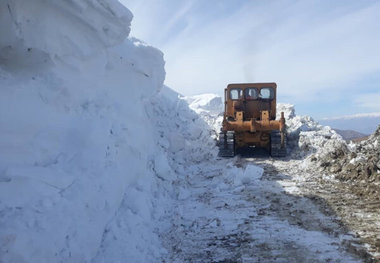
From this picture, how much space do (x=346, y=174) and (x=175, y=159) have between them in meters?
4.84

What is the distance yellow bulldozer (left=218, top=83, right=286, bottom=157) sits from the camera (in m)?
11.4

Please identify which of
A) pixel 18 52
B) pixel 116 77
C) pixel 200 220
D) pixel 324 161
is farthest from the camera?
pixel 324 161

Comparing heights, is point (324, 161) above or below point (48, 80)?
below

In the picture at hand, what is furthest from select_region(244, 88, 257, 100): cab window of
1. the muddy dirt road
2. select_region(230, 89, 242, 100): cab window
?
the muddy dirt road

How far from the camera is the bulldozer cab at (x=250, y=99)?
12.9 metres

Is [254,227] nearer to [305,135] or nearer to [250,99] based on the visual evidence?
[305,135]

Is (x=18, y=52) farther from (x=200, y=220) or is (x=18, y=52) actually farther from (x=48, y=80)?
(x=200, y=220)

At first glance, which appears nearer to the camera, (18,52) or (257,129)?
(18,52)

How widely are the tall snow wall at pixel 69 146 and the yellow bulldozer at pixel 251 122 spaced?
502cm

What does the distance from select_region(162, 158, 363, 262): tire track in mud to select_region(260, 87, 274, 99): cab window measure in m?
5.85

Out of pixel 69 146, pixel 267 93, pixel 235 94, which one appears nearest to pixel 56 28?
pixel 69 146

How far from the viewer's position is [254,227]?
5098mm

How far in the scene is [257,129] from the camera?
11.4 metres

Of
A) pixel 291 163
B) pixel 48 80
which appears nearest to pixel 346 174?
pixel 291 163
